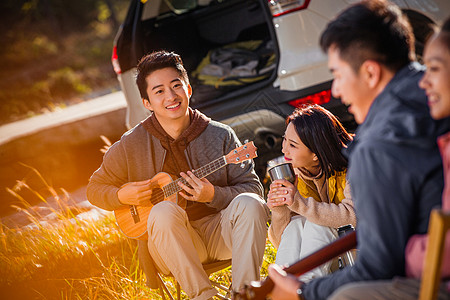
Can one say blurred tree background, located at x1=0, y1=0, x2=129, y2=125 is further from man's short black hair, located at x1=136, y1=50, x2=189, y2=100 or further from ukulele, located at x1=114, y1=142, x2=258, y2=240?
ukulele, located at x1=114, y1=142, x2=258, y2=240

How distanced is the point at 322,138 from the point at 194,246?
80cm

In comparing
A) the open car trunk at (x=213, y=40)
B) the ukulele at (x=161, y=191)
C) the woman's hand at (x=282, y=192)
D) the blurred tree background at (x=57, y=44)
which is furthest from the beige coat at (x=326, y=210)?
the blurred tree background at (x=57, y=44)

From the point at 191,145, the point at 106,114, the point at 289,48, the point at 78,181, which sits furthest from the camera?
the point at 106,114

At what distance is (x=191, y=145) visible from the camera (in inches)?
104

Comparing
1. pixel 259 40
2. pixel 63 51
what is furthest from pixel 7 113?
pixel 259 40

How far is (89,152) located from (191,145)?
4.49 meters

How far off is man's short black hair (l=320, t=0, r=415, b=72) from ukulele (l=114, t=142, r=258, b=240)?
110 centimetres

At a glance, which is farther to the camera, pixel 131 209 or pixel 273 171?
pixel 131 209

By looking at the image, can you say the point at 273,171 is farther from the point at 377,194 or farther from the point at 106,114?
the point at 106,114

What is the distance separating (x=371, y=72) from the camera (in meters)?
1.41

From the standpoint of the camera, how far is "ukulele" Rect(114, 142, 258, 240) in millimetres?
2490

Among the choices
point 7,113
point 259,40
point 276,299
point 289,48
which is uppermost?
point 7,113

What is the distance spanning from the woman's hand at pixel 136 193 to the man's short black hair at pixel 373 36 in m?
1.43

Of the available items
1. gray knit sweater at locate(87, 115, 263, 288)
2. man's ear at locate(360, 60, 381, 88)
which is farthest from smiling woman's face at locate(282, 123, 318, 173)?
man's ear at locate(360, 60, 381, 88)
